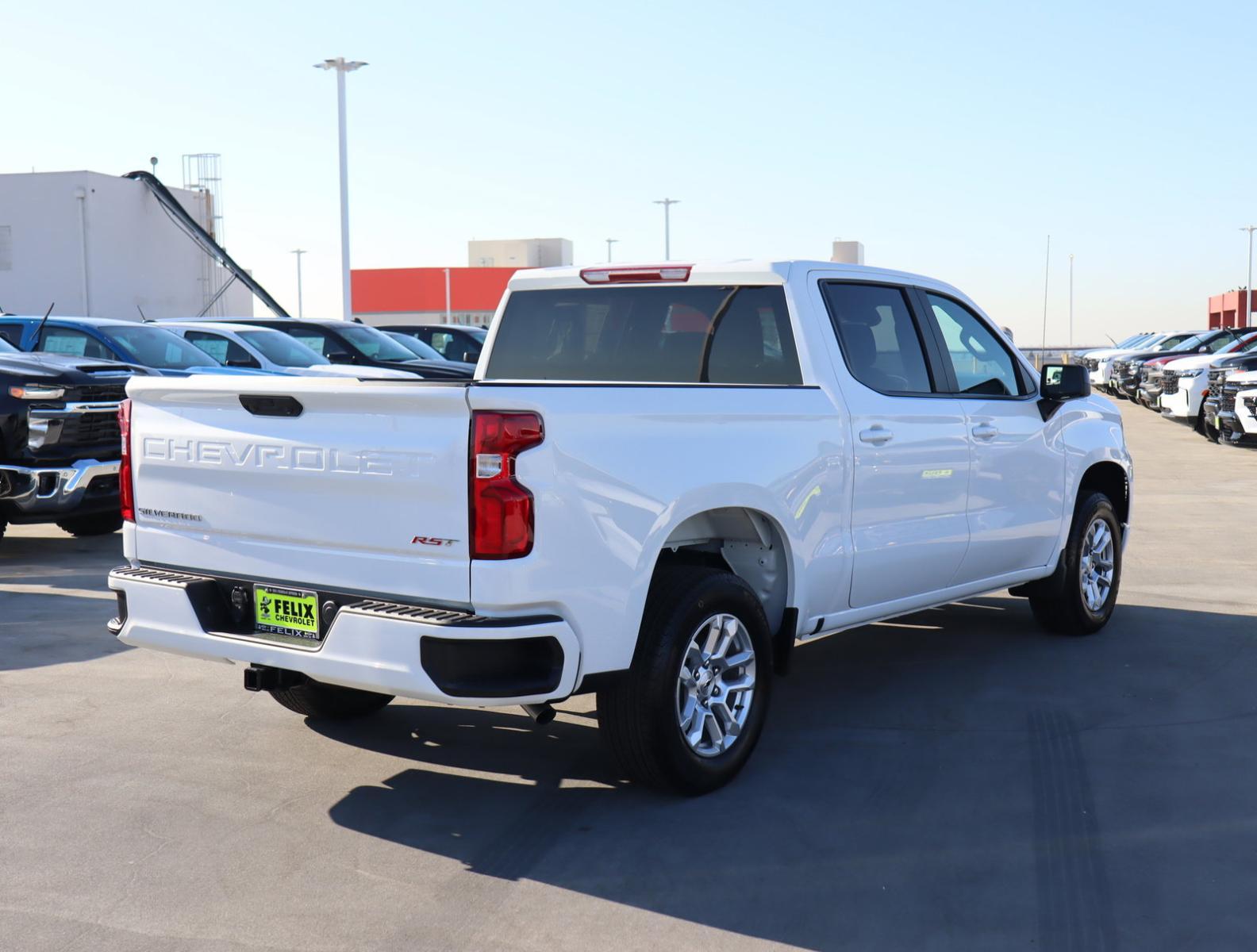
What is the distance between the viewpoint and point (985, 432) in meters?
6.85

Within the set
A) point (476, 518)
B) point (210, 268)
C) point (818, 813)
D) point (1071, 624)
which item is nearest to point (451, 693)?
point (476, 518)

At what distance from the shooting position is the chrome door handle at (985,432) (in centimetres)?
679

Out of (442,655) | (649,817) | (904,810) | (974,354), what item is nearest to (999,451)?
(974,354)

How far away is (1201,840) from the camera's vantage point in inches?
186

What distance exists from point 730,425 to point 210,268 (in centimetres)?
4961

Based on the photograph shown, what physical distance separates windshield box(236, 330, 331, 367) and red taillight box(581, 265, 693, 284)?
428 inches

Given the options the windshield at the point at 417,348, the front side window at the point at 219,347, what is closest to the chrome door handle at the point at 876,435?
the front side window at the point at 219,347

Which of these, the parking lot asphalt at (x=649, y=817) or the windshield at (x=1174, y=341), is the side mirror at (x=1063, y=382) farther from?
the windshield at (x=1174, y=341)

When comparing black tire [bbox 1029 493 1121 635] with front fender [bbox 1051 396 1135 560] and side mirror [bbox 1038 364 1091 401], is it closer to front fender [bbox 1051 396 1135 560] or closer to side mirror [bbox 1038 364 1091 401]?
front fender [bbox 1051 396 1135 560]

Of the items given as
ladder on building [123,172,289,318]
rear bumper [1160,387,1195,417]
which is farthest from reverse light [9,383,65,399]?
ladder on building [123,172,289,318]

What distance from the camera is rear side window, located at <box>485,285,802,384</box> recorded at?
6.06 metres

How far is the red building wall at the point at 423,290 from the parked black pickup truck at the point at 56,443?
68.4m

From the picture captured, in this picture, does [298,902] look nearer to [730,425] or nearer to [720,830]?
[720,830]

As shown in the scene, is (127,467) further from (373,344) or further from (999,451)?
(373,344)
